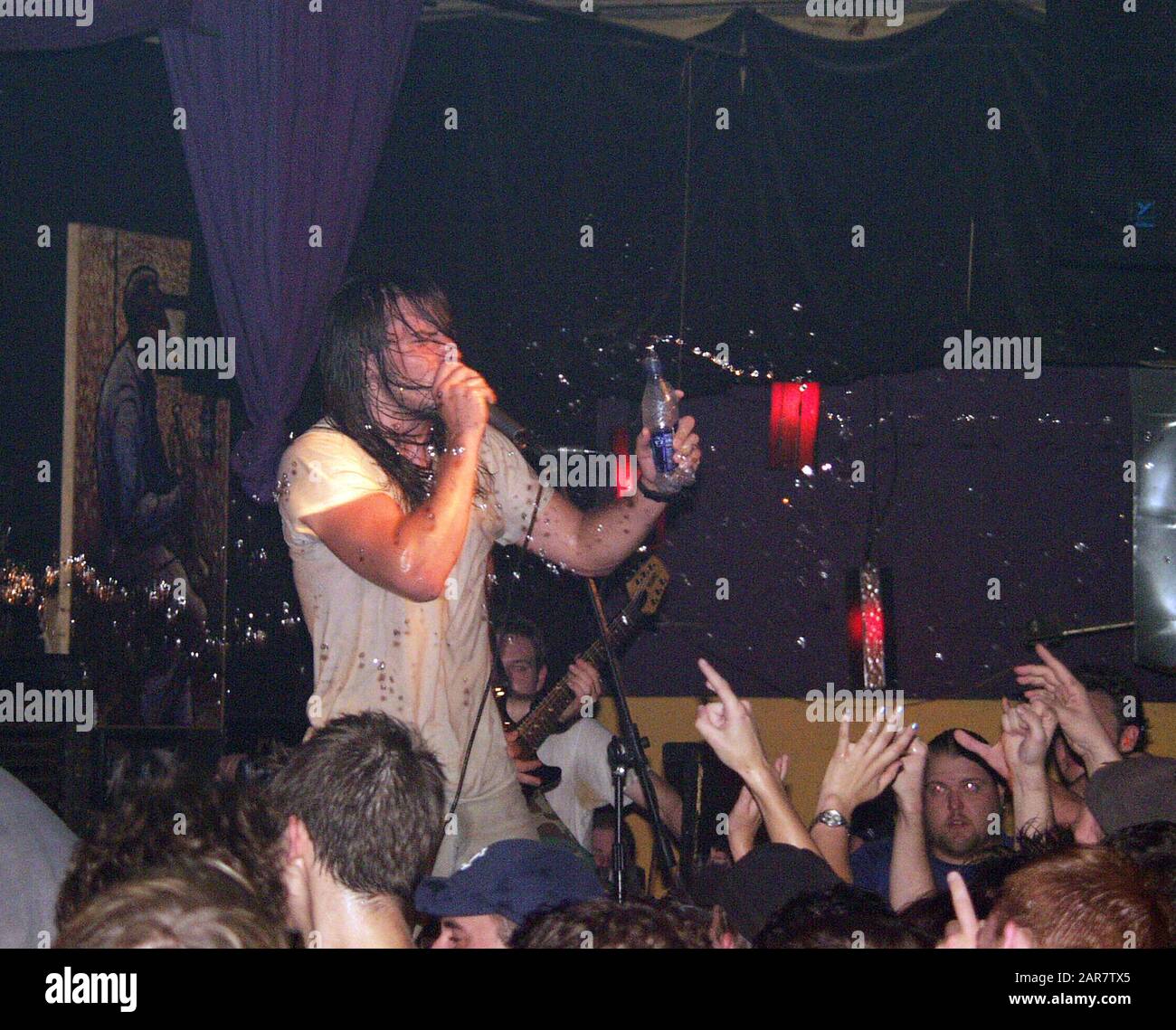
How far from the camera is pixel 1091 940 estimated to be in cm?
181

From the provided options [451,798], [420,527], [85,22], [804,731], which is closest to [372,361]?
[420,527]

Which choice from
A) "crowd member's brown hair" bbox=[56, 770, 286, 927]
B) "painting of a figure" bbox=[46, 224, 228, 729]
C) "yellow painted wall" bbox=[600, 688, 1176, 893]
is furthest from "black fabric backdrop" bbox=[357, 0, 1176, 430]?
"crowd member's brown hair" bbox=[56, 770, 286, 927]

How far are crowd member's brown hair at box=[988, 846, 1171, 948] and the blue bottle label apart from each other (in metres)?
1.09

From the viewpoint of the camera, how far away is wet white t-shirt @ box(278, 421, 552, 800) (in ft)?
8.53

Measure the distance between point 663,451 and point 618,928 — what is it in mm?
1206

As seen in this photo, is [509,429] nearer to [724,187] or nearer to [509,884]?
[509,884]

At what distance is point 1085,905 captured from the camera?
184 cm

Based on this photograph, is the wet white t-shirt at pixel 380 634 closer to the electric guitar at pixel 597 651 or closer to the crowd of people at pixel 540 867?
the crowd of people at pixel 540 867

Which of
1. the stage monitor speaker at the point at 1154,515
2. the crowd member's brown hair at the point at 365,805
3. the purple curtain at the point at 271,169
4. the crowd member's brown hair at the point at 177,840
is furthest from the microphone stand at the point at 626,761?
the stage monitor speaker at the point at 1154,515

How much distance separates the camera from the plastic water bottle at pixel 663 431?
8.90 feet

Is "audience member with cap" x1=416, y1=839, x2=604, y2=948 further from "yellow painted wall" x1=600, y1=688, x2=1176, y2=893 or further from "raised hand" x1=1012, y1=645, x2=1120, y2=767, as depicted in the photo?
"yellow painted wall" x1=600, y1=688, x2=1176, y2=893

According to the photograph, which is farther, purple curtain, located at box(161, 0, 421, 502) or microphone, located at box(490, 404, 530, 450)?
purple curtain, located at box(161, 0, 421, 502)
